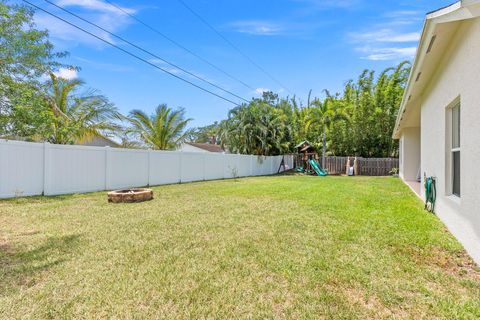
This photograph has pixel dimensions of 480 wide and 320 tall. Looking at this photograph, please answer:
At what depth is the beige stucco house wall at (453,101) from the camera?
11.4ft

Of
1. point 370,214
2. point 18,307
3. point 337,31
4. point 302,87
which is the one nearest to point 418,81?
point 370,214

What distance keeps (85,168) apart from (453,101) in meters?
10.2

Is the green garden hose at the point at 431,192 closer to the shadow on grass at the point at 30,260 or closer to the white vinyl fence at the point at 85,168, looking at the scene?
the shadow on grass at the point at 30,260

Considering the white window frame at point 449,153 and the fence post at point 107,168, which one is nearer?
the white window frame at point 449,153

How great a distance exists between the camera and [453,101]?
4.67 metres

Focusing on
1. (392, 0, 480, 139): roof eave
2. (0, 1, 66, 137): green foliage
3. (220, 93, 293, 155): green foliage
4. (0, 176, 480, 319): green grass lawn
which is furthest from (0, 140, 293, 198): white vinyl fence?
(392, 0, 480, 139): roof eave

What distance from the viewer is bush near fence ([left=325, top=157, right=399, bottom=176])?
21891mm

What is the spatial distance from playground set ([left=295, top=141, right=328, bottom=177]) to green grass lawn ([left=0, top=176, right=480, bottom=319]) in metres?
15.9

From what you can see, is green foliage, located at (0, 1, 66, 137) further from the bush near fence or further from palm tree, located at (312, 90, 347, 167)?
the bush near fence

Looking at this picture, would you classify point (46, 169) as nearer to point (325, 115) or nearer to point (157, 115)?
point (157, 115)

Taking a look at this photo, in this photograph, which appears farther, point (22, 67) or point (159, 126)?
point (159, 126)

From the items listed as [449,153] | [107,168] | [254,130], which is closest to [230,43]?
[254,130]

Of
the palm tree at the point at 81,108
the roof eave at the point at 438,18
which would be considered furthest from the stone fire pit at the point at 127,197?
the roof eave at the point at 438,18

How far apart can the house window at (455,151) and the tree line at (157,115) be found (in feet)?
27.0
